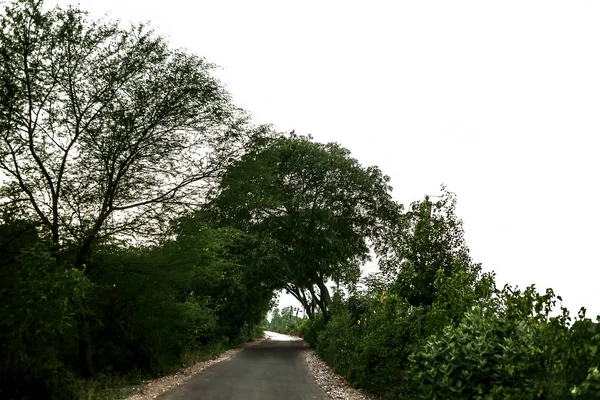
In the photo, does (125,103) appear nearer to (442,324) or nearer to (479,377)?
(442,324)

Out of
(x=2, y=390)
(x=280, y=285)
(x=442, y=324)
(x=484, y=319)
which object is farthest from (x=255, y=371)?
(x=280, y=285)

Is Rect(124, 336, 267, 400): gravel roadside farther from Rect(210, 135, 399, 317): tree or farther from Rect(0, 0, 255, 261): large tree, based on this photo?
Rect(210, 135, 399, 317): tree

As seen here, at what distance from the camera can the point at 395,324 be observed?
13.0 meters

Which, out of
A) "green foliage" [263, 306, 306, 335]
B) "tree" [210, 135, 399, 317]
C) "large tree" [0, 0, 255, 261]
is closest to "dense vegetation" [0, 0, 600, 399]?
"large tree" [0, 0, 255, 261]

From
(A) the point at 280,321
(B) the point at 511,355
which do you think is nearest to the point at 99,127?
(B) the point at 511,355

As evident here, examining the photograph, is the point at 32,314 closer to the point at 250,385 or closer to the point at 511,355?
the point at 250,385

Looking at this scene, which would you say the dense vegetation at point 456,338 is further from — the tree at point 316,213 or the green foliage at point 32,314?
the tree at point 316,213

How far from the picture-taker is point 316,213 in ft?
101

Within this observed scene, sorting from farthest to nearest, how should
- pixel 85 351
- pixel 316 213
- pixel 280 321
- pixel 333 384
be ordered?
pixel 280 321, pixel 316 213, pixel 333 384, pixel 85 351

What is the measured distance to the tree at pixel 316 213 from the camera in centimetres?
3016

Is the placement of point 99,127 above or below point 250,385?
above

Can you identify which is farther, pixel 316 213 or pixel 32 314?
pixel 316 213

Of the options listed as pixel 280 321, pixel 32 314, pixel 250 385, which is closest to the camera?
pixel 32 314

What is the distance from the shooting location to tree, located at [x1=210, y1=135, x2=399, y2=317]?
30.2 m
